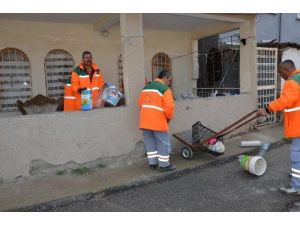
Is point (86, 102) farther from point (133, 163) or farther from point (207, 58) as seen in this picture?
point (207, 58)

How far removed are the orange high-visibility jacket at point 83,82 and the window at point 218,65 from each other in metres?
4.18

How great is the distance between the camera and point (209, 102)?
6.96m

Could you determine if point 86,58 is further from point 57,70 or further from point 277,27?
point 277,27

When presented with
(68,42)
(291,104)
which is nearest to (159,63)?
(68,42)

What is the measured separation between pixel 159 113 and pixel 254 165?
5.64 feet

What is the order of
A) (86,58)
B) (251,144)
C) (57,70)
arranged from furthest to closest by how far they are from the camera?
1. (57,70)
2. (251,144)
3. (86,58)

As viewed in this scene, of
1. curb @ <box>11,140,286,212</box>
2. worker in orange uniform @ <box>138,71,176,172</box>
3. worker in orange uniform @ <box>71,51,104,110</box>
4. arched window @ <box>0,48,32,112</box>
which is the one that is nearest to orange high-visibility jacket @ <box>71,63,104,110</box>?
worker in orange uniform @ <box>71,51,104,110</box>

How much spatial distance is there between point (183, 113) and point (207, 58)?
14.1ft

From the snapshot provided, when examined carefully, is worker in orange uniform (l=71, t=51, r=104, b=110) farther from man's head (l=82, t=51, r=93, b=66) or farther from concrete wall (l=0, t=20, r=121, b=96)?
concrete wall (l=0, t=20, r=121, b=96)

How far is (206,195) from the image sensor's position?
13.9ft

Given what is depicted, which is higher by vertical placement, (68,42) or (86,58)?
(68,42)

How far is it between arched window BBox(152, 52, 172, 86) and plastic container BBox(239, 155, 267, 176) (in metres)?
4.52

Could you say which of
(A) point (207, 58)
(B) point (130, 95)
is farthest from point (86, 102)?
(A) point (207, 58)

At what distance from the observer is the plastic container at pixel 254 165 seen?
191 inches
